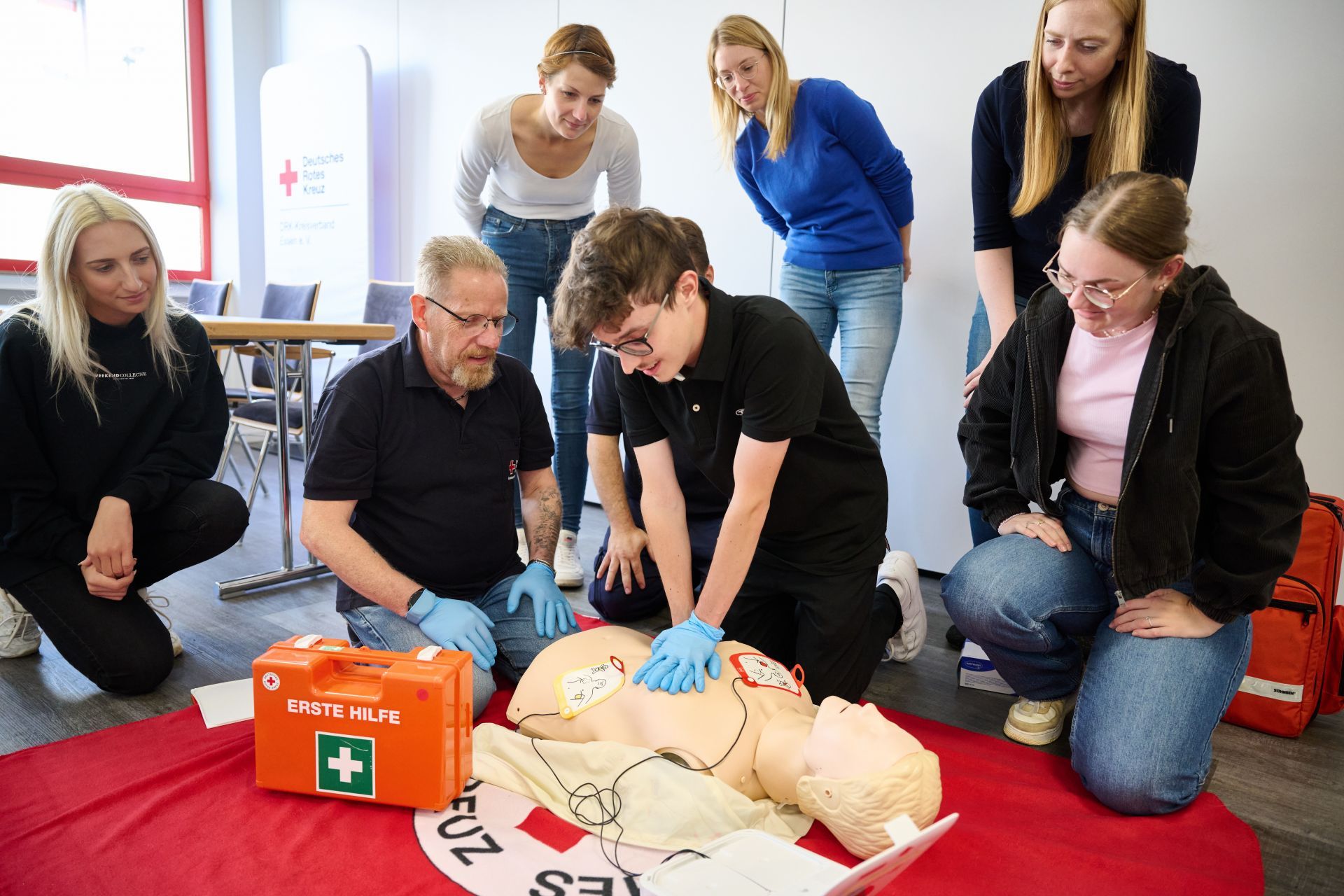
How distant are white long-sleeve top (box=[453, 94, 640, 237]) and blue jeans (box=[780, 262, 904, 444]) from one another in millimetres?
704

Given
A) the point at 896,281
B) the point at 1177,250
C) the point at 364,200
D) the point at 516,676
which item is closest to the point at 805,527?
the point at 516,676

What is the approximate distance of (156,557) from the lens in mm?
2121

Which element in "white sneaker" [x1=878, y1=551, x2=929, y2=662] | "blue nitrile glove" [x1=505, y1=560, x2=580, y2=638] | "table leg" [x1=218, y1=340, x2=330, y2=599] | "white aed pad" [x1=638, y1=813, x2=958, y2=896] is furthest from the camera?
"table leg" [x1=218, y1=340, x2=330, y2=599]

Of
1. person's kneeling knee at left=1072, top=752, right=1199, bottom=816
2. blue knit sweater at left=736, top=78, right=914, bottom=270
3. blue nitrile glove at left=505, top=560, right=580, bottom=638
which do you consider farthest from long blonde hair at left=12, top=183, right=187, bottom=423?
person's kneeling knee at left=1072, top=752, right=1199, bottom=816

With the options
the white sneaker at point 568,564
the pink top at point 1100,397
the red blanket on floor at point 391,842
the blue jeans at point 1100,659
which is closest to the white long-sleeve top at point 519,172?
the white sneaker at point 568,564

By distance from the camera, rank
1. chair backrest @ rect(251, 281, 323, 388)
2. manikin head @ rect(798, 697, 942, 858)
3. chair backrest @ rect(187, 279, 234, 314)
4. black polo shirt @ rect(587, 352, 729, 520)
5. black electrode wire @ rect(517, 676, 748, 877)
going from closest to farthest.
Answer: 1. manikin head @ rect(798, 697, 942, 858)
2. black electrode wire @ rect(517, 676, 748, 877)
3. black polo shirt @ rect(587, 352, 729, 520)
4. chair backrest @ rect(251, 281, 323, 388)
5. chair backrest @ rect(187, 279, 234, 314)

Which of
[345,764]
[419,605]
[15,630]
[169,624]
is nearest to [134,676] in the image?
[169,624]

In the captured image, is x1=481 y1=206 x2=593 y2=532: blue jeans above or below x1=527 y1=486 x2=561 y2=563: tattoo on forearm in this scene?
above

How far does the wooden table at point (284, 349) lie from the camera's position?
2.54 meters

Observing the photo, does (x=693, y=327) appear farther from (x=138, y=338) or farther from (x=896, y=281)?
(x=138, y=338)

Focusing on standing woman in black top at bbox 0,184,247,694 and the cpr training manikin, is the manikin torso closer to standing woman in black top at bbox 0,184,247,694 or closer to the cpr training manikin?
the cpr training manikin

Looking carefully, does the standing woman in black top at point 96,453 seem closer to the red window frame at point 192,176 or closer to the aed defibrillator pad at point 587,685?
the aed defibrillator pad at point 587,685

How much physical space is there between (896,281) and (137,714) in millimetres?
2208

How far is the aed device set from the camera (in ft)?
4.46
